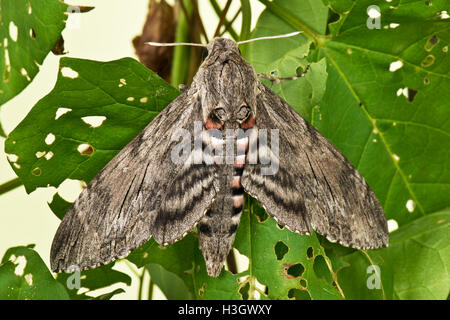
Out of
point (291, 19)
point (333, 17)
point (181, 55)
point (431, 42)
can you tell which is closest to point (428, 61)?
point (431, 42)

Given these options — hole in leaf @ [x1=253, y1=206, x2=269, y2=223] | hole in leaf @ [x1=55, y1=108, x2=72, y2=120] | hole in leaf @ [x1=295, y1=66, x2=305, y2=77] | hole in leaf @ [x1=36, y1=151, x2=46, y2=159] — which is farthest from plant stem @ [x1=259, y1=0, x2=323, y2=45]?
hole in leaf @ [x1=36, y1=151, x2=46, y2=159]

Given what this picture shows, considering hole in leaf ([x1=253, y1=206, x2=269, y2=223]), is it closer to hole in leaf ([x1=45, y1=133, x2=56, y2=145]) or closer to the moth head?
the moth head

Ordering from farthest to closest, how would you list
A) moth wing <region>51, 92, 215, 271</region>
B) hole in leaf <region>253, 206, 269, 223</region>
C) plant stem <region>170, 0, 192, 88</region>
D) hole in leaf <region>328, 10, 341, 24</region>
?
plant stem <region>170, 0, 192, 88</region> < hole in leaf <region>328, 10, 341, 24</region> < hole in leaf <region>253, 206, 269, 223</region> < moth wing <region>51, 92, 215, 271</region>

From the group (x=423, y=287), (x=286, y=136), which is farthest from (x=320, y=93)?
(x=423, y=287)

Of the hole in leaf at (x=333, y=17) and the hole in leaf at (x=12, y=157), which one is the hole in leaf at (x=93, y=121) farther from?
the hole in leaf at (x=333, y=17)

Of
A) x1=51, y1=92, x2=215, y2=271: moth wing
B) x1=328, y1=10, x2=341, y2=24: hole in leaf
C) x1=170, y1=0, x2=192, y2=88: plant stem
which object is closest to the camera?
x1=51, y1=92, x2=215, y2=271: moth wing

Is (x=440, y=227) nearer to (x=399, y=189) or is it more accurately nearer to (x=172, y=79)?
(x=399, y=189)

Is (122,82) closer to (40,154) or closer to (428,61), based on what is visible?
(40,154)
